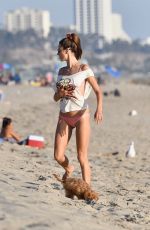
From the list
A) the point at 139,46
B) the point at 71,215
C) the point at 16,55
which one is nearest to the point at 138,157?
the point at 71,215

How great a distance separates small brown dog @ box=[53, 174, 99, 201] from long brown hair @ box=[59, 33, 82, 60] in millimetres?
1085

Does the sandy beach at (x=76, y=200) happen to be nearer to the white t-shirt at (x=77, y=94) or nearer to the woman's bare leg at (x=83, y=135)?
the woman's bare leg at (x=83, y=135)

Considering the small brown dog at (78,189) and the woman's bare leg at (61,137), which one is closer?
the small brown dog at (78,189)

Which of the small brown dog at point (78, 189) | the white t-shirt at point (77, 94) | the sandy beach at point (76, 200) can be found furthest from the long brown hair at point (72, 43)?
the sandy beach at point (76, 200)

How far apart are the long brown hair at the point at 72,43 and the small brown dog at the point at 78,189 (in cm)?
109

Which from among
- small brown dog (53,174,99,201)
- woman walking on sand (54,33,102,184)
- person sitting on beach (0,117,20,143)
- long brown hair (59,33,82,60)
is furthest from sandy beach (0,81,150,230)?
long brown hair (59,33,82,60)

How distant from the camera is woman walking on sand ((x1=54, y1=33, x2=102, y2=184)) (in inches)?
245

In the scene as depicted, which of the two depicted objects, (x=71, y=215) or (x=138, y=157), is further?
(x=138, y=157)

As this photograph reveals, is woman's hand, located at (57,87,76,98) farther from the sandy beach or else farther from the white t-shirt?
the sandy beach

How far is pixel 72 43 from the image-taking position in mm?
6281

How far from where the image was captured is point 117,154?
11906 millimetres

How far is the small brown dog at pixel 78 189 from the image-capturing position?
235 inches

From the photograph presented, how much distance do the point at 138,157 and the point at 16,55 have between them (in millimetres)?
145795

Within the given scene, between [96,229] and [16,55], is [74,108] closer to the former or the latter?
[96,229]
